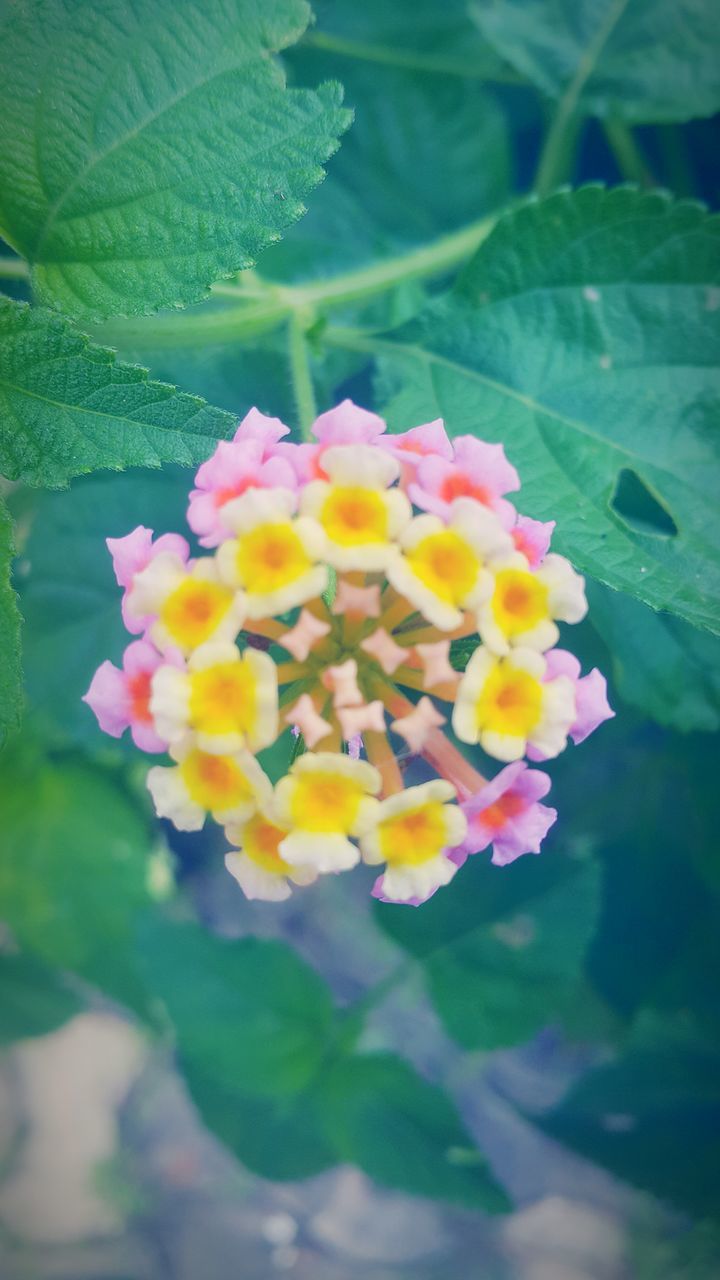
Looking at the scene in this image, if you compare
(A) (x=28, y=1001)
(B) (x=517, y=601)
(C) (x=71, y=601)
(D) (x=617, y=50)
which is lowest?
(A) (x=28, y=1001)

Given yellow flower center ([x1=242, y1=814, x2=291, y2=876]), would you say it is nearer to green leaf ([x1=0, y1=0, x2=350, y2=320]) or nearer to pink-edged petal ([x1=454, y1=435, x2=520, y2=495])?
pink-edged petal ([x1=454, y1=435, x2=520, y2=495])

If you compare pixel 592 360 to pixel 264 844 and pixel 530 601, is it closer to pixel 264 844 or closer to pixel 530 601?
pixel 530 601

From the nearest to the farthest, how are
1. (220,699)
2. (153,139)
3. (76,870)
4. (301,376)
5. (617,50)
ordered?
(220,699)
(153,139)
(301,376)
(617,50)
(76,870)

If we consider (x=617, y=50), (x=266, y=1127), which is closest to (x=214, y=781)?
(x=266, y=1127)

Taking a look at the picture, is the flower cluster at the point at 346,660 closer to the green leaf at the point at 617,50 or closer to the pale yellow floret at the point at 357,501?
the pale yellow floret at the point at 357,501

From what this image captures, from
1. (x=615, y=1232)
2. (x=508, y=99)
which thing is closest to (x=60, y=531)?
(x=508, y=99)

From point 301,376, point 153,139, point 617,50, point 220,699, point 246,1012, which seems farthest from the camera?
point 246,1012

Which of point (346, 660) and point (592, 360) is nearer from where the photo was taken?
point (346, 660)
